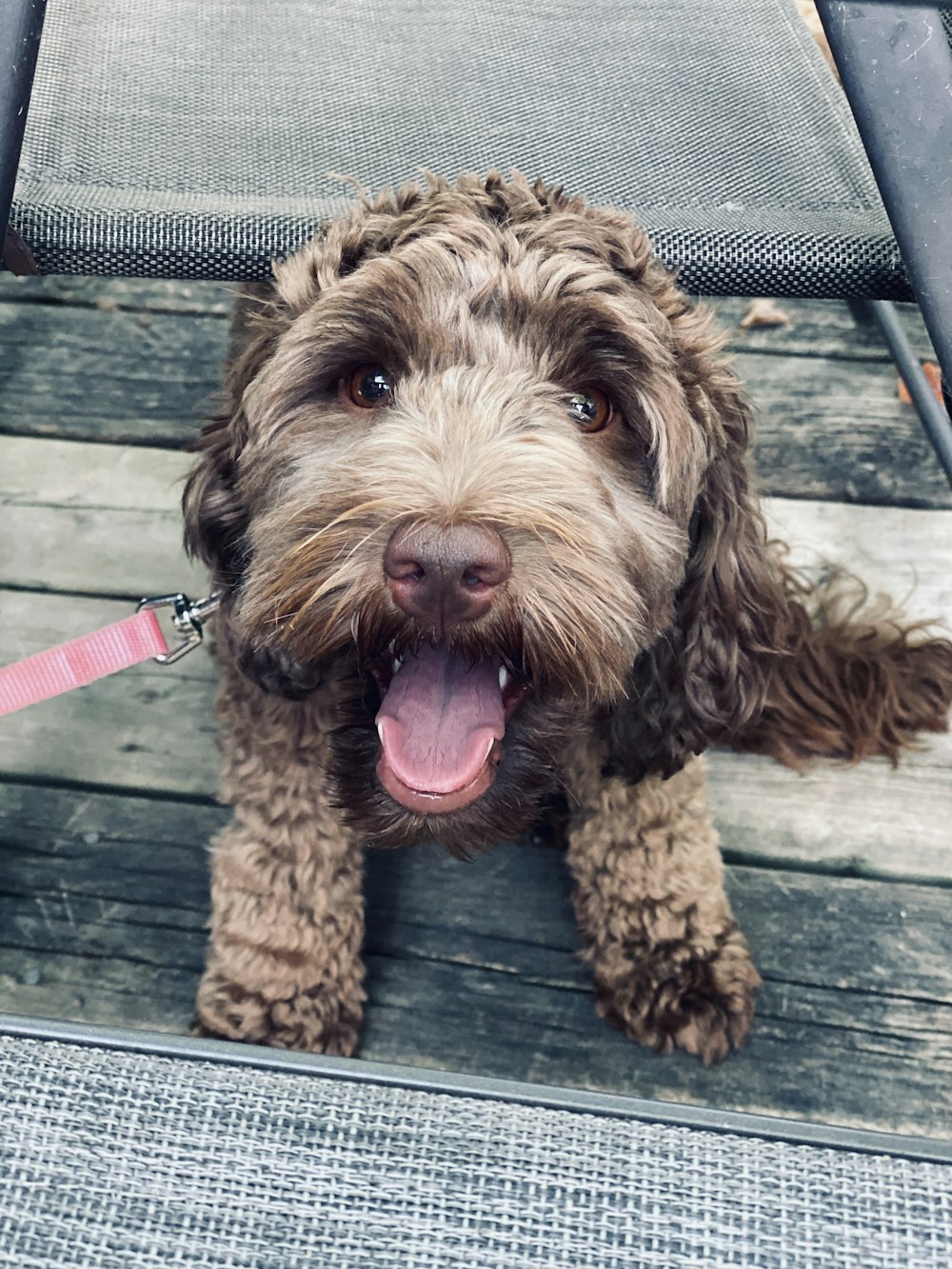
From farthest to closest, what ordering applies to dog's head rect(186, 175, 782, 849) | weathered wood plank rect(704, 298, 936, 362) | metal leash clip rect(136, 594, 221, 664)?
weathered wood plank rect(704, 298, 936, 362)
metal leash clip rect(136, 594, 221, 664)
dog's head rect(186, 175, 782, 849)

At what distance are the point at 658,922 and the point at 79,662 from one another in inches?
40.4

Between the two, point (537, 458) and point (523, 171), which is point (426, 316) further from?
point (523, 171)

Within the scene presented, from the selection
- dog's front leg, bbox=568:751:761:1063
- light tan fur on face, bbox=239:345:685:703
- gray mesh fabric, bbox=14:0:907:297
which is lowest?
dog's front leg, bbox=568:751:761:1063

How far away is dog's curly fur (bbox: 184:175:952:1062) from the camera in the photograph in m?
1.33

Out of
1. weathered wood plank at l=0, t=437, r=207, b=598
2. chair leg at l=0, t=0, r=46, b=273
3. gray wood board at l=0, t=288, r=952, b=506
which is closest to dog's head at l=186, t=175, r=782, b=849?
chair leg at l=0, t=0, r=46, b=273

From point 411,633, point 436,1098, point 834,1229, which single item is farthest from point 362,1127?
point 411,633

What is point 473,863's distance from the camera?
2.04 metres

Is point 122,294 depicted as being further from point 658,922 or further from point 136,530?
point 658,922

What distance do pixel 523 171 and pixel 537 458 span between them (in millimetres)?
715

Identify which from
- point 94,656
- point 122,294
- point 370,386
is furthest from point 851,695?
point 122,294

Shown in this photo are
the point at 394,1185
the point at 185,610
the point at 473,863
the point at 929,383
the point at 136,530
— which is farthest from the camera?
the point at 929,383

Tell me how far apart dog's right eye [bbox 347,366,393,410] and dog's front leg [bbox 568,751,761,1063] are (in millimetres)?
682

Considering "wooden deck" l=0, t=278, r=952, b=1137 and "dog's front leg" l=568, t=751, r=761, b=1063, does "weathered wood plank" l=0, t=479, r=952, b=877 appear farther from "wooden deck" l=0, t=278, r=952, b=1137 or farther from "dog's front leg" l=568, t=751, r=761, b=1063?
"dog's front leg" l=568, t=751, r=761, b=1063

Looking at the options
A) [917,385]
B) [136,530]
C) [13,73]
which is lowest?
[136,530]
